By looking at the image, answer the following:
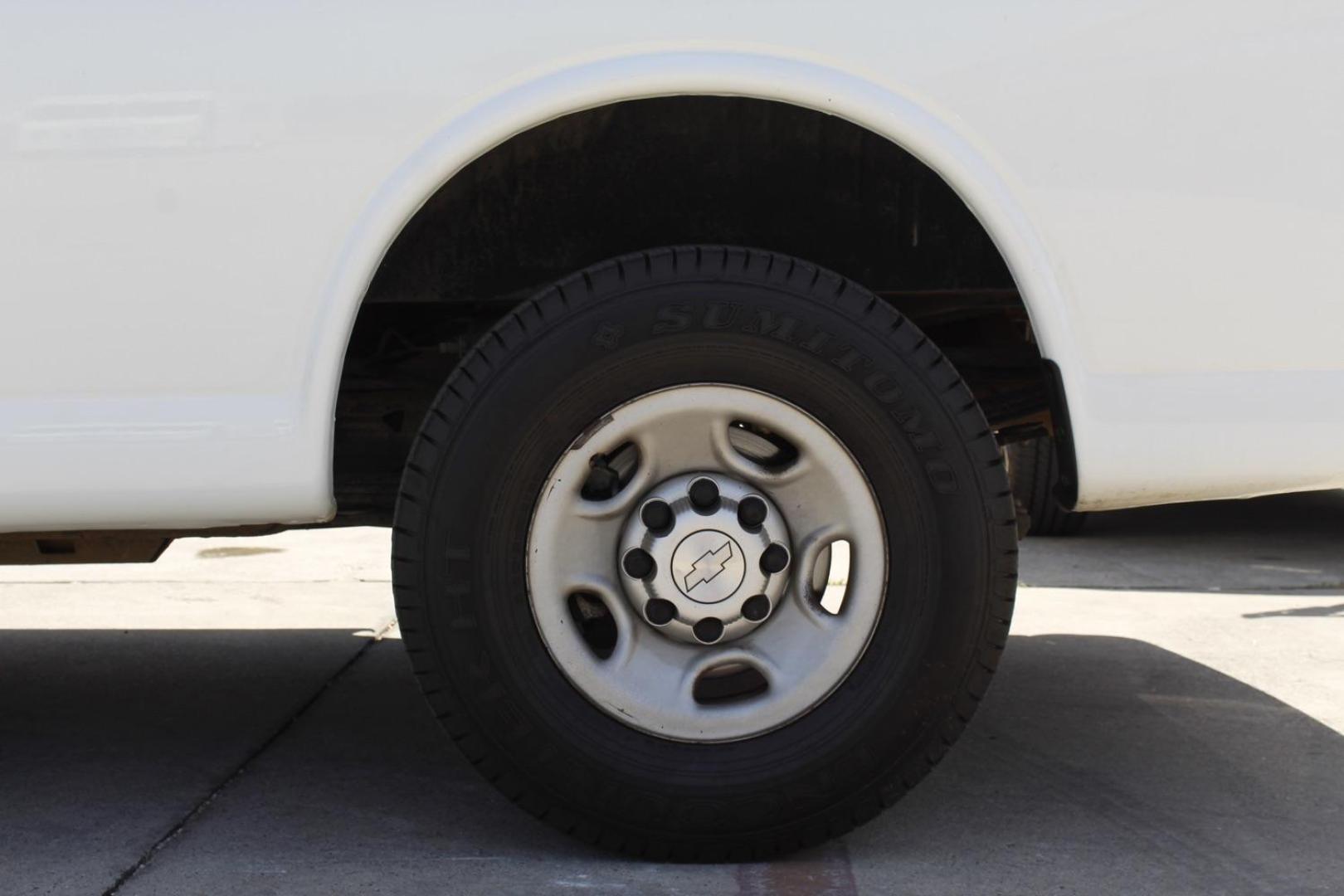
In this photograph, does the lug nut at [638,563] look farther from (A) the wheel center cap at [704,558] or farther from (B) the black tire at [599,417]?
(B) the black tire at [599,417]

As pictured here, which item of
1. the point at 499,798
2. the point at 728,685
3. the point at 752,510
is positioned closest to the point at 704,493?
the point at 752,510

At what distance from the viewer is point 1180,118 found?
7.69 ft

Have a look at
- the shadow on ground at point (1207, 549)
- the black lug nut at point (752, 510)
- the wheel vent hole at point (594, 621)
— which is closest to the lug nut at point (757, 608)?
the black lug nut at point (752, 510)

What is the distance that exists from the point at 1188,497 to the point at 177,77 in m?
1.70

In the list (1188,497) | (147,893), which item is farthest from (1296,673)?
(147,893)

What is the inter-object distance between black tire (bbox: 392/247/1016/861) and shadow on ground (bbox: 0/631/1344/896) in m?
0.14

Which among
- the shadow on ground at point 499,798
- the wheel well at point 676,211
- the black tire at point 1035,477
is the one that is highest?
the wheel well at point 676,211

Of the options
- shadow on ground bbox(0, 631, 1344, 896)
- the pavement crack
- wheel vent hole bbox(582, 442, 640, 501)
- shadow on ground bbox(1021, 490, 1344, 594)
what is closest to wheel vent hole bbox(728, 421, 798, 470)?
wheel vent hole bbox(582, 442, 640, 501)

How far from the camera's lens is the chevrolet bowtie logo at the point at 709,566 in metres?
2.43

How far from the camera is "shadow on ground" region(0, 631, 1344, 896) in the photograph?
241 centimetres

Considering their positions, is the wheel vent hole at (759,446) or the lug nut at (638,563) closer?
the lug nut at (638,563)

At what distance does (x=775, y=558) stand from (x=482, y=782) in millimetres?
824

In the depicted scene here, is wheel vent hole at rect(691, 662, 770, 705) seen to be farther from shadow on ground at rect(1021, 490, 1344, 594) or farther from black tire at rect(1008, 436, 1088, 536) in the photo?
black tire at rect(1008, 436, 1088, 536)

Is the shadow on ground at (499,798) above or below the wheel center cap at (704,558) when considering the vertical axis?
below
